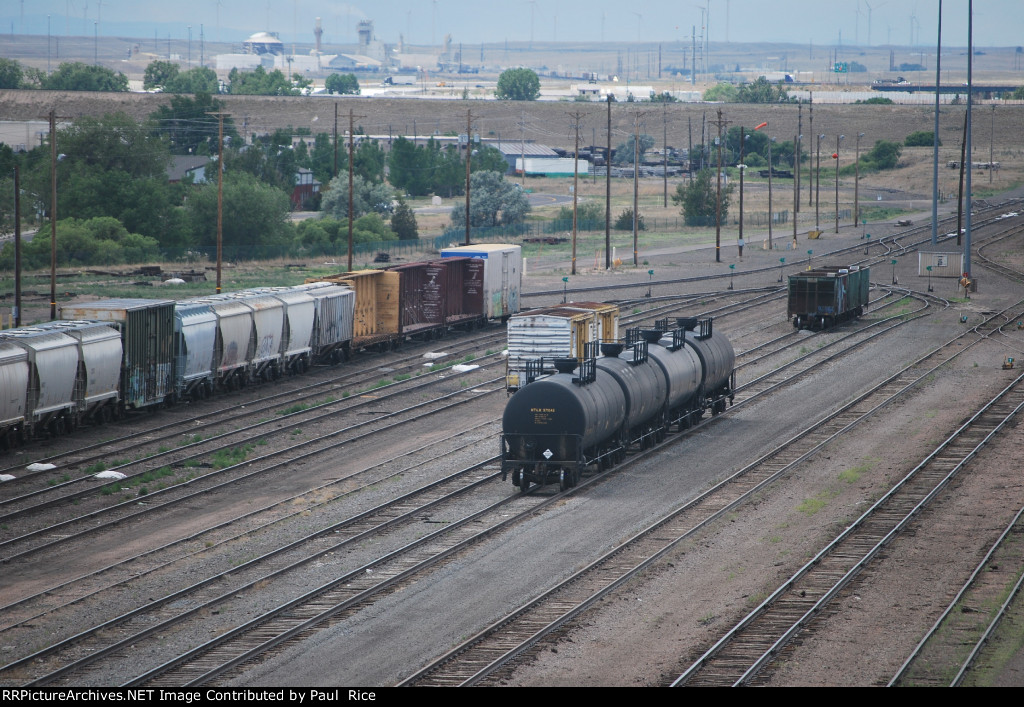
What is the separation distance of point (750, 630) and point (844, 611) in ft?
6.82

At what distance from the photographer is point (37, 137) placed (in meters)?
138

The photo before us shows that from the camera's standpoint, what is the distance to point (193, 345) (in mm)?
39625

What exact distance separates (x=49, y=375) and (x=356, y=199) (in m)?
75.0

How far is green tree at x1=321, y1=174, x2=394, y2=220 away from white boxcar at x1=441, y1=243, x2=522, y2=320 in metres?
→ 45.2

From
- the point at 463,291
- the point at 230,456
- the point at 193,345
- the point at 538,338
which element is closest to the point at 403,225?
the point at 463,291

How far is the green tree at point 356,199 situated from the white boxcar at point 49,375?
68.4m

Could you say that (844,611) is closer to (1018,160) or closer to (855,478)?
(855,478)

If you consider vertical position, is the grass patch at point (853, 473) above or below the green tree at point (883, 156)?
below

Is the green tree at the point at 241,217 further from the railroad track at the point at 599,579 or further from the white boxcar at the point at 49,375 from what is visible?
the railroad track at the point at 599,579

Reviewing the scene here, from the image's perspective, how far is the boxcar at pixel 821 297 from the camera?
57.4 metres

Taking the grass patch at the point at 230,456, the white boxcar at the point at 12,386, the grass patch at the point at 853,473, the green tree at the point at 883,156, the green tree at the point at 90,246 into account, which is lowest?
the grass patch at the point at 230,456

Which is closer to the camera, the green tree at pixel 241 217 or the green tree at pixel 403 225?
the green tree at pixel 241 217

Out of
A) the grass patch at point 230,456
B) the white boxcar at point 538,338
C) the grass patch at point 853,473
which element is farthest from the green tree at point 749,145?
the grass patch at point 230,456
